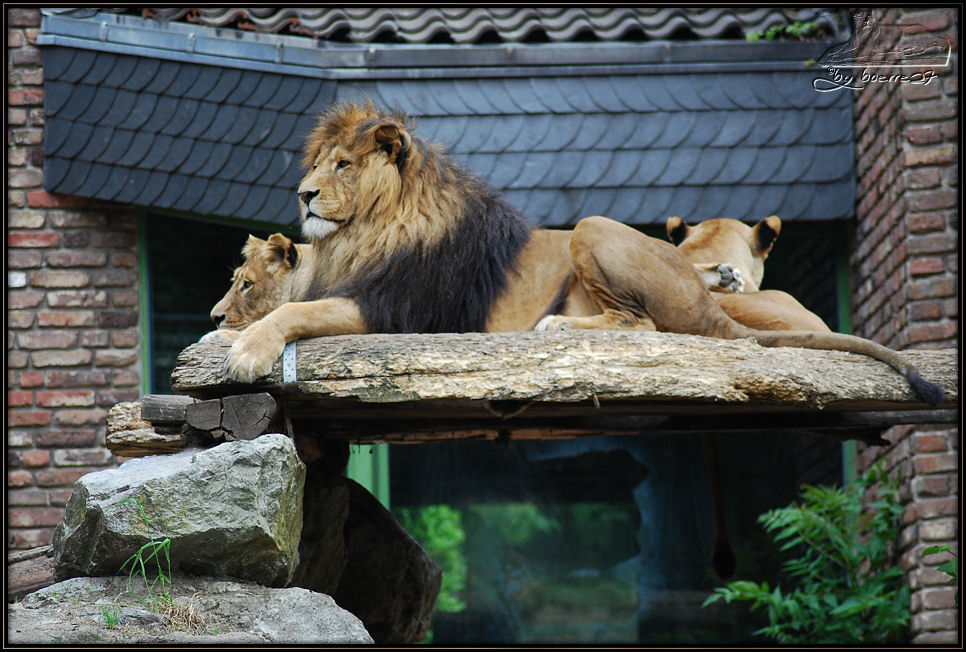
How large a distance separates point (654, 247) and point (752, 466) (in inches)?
119

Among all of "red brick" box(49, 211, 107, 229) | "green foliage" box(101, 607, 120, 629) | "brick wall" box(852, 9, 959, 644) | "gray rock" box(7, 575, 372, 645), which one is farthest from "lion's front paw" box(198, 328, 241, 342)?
"brick wall" box(852, 9, 959, 644)

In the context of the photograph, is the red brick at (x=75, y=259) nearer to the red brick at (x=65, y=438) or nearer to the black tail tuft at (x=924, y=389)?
the red brick at (x=65, y=438)

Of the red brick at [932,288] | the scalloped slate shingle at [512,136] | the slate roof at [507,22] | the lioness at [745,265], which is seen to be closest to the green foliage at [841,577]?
the red brick at [932,288]

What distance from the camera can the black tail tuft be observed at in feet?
13.4

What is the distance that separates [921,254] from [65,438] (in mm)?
5083

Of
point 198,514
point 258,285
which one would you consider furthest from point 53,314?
point 198,514

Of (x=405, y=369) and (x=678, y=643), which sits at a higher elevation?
(x=405, y=369)

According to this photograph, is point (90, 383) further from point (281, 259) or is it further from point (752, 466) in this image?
point (752, 466)

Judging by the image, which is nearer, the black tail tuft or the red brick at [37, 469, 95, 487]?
the black tail tuft

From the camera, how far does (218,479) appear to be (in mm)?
3600

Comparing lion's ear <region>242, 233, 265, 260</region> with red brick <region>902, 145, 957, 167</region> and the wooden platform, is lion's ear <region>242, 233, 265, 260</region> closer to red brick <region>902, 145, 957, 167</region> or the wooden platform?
the wooden platform

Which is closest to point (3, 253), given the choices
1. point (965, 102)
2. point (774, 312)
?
point (774, 312)

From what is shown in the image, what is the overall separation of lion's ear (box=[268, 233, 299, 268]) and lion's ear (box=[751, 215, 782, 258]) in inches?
87.3

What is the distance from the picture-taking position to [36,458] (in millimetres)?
6594
